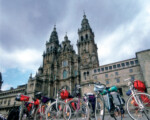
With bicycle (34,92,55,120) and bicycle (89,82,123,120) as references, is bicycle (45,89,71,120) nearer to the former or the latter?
bicycle (34,92,55,120)

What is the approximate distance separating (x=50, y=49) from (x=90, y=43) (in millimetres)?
18456

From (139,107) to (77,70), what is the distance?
36413mm

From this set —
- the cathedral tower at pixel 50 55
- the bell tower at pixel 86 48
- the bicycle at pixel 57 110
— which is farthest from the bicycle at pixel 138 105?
the cathedral tower at pixel 50 55

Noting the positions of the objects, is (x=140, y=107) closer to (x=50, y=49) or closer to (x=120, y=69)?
(x=120, y=69)

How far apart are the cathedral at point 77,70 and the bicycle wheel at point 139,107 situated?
23177 mm

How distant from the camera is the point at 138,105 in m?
4.69

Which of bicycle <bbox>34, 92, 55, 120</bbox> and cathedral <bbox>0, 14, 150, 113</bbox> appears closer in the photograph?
bicycle <bbox>34, 92, 55, 120</bbox>

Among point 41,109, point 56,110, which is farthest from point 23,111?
point 56,110

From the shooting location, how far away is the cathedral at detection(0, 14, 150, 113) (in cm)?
2788

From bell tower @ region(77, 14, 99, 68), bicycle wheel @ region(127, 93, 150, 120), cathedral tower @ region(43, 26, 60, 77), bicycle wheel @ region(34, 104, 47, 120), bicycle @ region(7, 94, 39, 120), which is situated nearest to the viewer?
bicycle wheel @ region(127, 93, 150, 120)

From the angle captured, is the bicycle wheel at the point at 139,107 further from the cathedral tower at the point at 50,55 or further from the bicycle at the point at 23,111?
the cathedral tower at the point at 50,55

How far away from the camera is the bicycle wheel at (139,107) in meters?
4.56

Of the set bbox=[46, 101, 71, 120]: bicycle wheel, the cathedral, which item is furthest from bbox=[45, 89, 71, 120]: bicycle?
the cathedral

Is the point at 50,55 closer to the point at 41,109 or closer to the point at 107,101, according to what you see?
the point at 41,109
